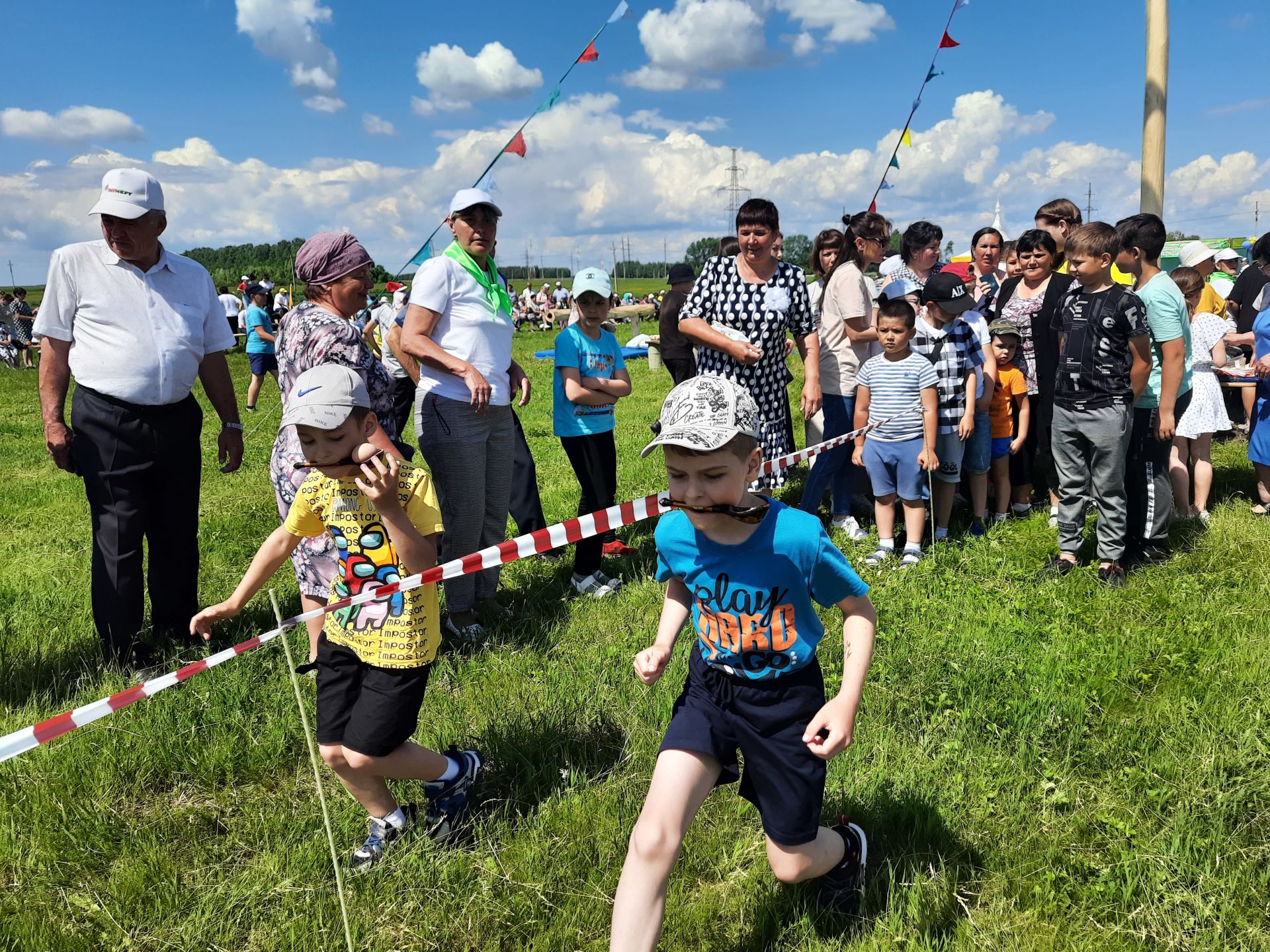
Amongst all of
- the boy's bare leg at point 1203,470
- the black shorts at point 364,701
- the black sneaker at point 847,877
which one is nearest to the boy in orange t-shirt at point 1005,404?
the boy's bare leg at point 1203,470

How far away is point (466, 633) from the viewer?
468cm

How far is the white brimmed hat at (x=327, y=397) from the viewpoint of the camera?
253 centimetres

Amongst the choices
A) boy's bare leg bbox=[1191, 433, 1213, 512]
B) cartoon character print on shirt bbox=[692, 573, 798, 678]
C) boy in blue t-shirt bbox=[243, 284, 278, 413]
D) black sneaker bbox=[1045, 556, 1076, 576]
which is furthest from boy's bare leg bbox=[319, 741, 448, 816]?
boy in blue t-shirt bbox=[243, 284, 278, 413]

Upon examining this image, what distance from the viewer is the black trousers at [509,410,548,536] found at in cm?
590

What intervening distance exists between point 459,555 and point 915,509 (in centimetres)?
310

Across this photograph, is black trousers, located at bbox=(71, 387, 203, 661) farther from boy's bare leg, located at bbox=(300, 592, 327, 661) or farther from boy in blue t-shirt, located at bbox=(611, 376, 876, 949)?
boy in blue t-shirt, located at bbox=(611, 376, 876, 949)

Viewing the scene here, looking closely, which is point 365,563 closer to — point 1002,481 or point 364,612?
point 364,612

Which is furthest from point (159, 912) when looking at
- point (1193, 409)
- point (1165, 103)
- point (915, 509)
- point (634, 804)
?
point (1165, 103)

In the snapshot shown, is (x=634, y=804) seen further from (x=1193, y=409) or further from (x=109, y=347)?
(x=1193, y=409)

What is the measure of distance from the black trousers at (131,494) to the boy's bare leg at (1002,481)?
5492 mm

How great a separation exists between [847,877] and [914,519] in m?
3.56

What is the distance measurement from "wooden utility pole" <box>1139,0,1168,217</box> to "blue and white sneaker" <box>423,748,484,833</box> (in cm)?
813

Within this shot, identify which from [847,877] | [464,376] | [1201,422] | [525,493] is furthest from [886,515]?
[847,877]

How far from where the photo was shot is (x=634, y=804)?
122 inches
